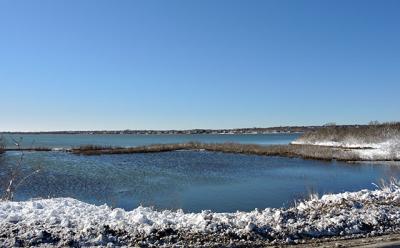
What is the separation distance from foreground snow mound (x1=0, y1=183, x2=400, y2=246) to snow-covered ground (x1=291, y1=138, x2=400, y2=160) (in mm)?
34869

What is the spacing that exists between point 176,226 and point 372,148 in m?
46.7

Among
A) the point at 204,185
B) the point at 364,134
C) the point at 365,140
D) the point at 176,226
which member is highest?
the point at 364,134

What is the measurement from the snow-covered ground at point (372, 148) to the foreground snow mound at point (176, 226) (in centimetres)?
3487

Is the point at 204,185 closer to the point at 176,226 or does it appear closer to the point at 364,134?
the point at 176,226

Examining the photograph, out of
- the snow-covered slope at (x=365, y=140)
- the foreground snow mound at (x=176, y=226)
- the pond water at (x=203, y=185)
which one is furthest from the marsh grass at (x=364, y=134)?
the foreground snow mound at (x=176, y=226)

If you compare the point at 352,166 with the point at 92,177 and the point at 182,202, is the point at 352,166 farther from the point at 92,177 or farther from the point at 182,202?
the point at 182,202

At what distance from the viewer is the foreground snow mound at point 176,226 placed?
8.44 meters

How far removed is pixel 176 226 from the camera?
916 cm

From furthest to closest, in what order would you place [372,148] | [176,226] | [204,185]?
[372,148] < [204,185] < [176,226]

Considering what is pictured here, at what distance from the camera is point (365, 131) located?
57656 mm

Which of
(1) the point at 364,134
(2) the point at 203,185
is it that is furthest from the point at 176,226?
(1) the point at 364,134

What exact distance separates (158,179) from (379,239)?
68.8ft

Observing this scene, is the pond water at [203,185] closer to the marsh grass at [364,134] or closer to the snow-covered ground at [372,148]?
the snow-covered ground at [372,148]

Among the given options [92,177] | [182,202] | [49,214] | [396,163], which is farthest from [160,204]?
[396,163]
